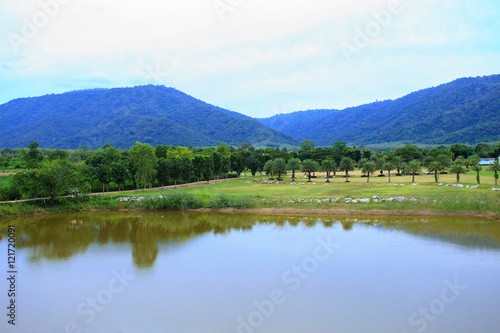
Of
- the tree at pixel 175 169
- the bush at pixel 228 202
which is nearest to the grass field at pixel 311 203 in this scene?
the bush at pixel 228 202

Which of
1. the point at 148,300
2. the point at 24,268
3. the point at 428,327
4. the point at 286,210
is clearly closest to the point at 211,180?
the point at 286,210

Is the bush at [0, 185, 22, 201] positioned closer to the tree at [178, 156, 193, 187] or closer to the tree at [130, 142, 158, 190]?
the tree at [130, 142, 158, 190]

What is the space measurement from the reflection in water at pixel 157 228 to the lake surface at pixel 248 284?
0.20 m

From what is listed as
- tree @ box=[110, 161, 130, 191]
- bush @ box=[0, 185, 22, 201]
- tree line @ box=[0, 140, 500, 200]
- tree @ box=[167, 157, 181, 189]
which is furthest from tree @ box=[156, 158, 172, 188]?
bush @ box=[0, 185, 22, 201]

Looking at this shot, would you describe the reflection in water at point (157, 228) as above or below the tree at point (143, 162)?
below

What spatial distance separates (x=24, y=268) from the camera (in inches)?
790

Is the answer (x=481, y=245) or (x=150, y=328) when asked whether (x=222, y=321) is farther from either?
(x=481, y=245)

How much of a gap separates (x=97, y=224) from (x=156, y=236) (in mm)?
8712

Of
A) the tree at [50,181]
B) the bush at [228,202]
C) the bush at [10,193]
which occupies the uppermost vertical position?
the tree at [50,181]

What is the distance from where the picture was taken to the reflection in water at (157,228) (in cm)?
2416

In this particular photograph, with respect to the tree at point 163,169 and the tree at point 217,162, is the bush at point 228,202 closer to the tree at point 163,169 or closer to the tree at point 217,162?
the tree at point 163,169

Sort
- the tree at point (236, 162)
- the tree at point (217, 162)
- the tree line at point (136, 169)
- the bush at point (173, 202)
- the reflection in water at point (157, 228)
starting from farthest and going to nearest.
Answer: the tree at point (236, 162), the tree at point (217, 162), the bush at point (173, 202), the tree line at point (136, 169), the reflection in water at point (157, 228)

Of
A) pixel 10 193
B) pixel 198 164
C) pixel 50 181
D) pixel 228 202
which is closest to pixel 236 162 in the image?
pixel 198 164

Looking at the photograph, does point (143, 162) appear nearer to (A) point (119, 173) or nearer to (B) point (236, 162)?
(A) point (119, 173)
